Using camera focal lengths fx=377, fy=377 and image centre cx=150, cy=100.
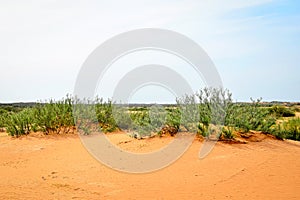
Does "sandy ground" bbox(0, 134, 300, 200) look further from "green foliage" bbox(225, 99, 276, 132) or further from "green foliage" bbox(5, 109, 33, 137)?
"green foliage" bbox(5, 109, 33, 137)

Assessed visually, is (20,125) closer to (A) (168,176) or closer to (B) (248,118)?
(B) (248,118)

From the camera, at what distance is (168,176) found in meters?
8.11

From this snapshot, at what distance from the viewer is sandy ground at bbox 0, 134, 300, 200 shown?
6699 millimetres

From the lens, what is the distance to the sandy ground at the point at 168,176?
6.70m

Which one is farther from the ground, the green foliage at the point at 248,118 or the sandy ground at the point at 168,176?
the green foliage at the point at 248,118

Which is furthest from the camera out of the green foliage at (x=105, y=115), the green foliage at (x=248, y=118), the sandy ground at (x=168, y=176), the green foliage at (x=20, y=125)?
the green foliage at (x=105, y=115)

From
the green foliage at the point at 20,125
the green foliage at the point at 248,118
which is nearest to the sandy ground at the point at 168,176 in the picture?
the green foliage at the point at 248,118

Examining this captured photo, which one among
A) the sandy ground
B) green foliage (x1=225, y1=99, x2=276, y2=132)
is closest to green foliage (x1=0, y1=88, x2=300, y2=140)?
green foliage (x1=225, y1=99, x2=276, y2=132)

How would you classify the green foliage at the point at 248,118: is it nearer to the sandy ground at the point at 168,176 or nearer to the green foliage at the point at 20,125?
the sandy ground at the point at 168,176

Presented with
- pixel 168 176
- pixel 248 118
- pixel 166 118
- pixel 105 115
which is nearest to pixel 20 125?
pixel 105 115

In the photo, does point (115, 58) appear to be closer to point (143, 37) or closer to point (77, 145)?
point (143, 37)

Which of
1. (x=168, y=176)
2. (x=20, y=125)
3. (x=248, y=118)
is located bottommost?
(x=168, y=176)

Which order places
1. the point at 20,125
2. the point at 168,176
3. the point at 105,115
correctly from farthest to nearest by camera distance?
the point at 105,115
the point at 20,125
the point at 168,176

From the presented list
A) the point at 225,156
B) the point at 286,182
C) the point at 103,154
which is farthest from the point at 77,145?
the point at 286,182
